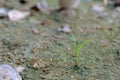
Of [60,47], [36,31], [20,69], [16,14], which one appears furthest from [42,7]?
[20,69]

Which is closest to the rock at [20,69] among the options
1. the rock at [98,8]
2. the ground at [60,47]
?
the ground at [60,47]

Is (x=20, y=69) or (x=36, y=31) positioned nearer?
(x=20, y=69)

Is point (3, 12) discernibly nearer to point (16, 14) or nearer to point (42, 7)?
point (16, 14)

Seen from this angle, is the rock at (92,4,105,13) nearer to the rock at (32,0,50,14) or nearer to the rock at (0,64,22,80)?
the rock at (32,0,50,14)

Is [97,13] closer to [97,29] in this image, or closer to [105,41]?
[97,29]

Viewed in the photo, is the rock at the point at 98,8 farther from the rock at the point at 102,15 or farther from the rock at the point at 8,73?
the rock at the point at 8,73

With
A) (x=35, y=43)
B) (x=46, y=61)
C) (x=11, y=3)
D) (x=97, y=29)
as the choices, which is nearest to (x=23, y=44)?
(x=35, y=43)
